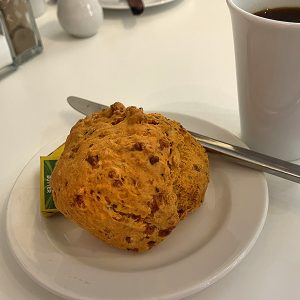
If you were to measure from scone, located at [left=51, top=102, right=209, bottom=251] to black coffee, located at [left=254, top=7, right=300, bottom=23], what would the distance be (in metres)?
0.20

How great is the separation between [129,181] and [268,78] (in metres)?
0.22

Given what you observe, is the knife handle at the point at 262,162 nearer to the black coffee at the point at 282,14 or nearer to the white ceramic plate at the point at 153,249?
the white ceramic plate at the point at 153,249

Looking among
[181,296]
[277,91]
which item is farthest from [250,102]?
[181,296]

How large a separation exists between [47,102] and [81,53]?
6.8 inches

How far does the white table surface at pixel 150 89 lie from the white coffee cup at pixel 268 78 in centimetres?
5

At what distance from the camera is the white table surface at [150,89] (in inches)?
18.9

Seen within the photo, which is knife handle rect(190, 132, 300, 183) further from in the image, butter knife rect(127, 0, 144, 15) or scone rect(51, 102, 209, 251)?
butter knife rect(127, 0, 144, 15)

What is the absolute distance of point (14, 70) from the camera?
888 millimetres

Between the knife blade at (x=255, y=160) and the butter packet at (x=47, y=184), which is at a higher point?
the butter packet at (x=47, y=184)

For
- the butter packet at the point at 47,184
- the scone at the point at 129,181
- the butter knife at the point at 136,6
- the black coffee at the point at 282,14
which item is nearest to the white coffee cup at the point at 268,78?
the black coffee at the point at 282,14

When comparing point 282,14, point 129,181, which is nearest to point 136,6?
point 282,14

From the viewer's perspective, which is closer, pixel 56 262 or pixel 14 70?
pixel 56 262

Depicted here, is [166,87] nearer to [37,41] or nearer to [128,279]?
[37,41]

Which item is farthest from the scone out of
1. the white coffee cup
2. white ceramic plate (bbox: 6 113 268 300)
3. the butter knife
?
the butter knife
